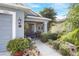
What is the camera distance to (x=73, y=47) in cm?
453

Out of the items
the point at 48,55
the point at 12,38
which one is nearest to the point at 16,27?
the point at 12,38

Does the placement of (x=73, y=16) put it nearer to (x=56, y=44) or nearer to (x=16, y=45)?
(x=56, y=44)

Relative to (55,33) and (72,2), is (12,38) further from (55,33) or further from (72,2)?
(72,2)

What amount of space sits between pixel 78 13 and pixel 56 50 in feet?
2.97

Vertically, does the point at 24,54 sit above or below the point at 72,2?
below

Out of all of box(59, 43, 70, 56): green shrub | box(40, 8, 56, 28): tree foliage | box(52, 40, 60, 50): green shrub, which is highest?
box(40, 8, 56, 28): tree foliage

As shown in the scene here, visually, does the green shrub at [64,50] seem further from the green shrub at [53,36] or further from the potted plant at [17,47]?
the potted plant at [17,47]

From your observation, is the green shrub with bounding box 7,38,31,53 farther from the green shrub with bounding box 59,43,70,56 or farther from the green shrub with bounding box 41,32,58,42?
the green shrub with bounding box 59,43,70,56

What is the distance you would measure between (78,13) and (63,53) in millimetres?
899


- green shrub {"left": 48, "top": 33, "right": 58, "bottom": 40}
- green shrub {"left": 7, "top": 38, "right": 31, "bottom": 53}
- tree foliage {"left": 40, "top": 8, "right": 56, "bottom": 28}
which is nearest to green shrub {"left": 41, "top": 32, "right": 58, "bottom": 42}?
green shrub {"left": 48, "top": 33, "right": 58, "bottom": 40}

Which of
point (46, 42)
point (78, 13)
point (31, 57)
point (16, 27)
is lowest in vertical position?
point (31, 57)

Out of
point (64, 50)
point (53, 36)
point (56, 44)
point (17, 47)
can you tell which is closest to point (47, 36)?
point (53, 36)

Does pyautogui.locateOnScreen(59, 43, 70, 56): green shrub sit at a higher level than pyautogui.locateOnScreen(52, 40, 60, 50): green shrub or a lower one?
lower

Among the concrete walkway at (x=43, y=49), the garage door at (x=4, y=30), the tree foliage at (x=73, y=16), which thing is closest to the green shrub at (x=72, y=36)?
the tree foliage at (x=73, y=16)
